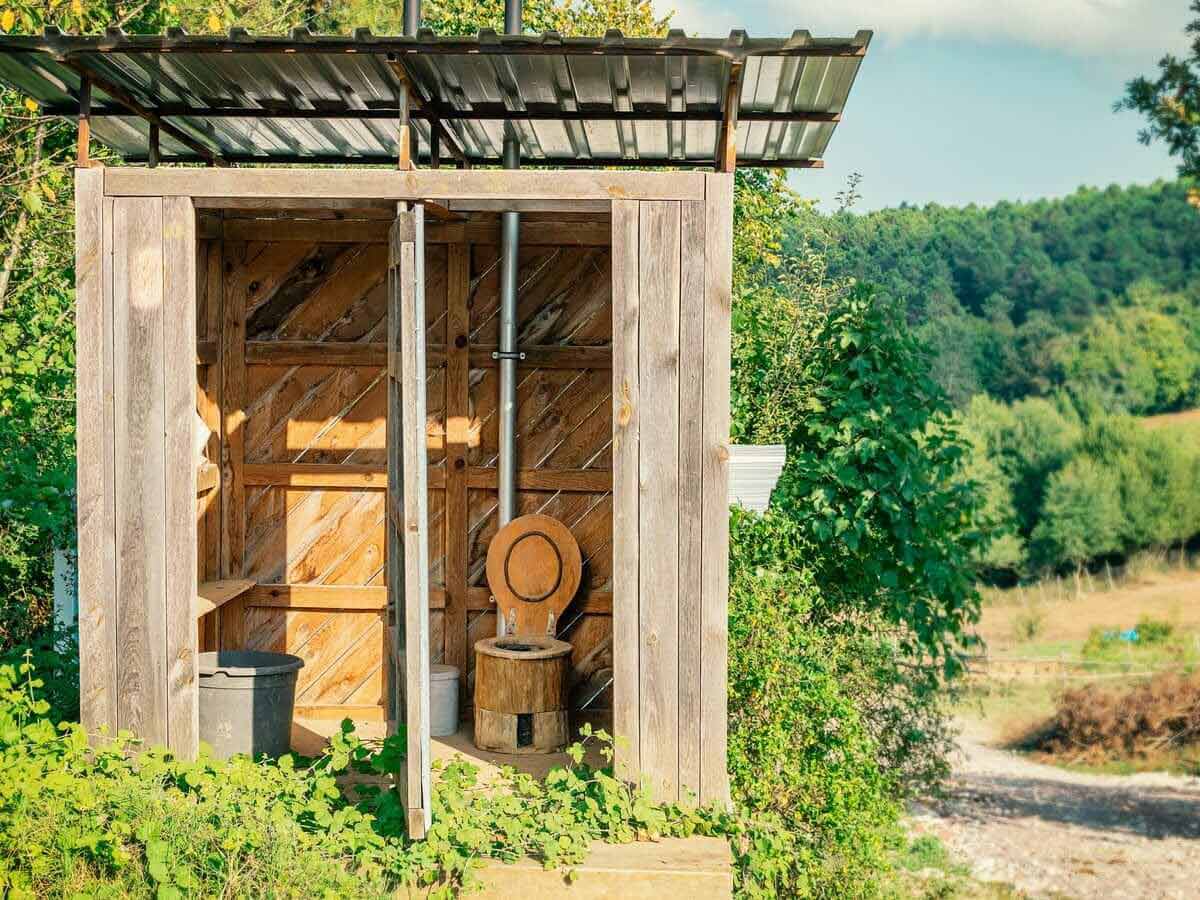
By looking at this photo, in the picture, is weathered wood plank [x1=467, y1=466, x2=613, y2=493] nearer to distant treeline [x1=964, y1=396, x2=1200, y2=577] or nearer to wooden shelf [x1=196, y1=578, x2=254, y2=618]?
wooden shelf [x1=196, y1=578, x2=254, y2=618]

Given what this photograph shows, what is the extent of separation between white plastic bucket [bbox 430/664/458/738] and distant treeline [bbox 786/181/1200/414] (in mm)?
23737

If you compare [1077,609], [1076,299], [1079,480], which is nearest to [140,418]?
[1077,609]

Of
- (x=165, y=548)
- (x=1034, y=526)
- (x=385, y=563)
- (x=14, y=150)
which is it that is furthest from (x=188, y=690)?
(x=1034, y=526)

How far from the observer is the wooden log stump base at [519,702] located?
19.4 feet

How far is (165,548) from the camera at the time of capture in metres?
4.91

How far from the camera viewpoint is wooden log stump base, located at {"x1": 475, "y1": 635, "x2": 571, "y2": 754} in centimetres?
590

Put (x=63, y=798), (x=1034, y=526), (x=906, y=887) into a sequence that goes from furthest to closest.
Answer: (x=1034, y=526)
(x=906, y=887)
(x=63, y=798)

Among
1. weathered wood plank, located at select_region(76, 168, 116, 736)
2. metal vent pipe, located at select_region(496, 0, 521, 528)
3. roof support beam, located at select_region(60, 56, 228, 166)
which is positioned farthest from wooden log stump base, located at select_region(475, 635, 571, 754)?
roof support beam, located at select_region(60, 56, 228, 166)

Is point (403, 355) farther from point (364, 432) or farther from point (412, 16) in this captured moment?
point (412, 16)

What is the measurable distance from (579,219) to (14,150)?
16.7 feet

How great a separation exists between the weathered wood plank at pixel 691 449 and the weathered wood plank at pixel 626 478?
0.54 ft

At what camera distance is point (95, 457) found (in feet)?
16.1

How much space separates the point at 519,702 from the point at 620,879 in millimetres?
1548

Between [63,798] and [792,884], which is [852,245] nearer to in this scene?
[792,884]
